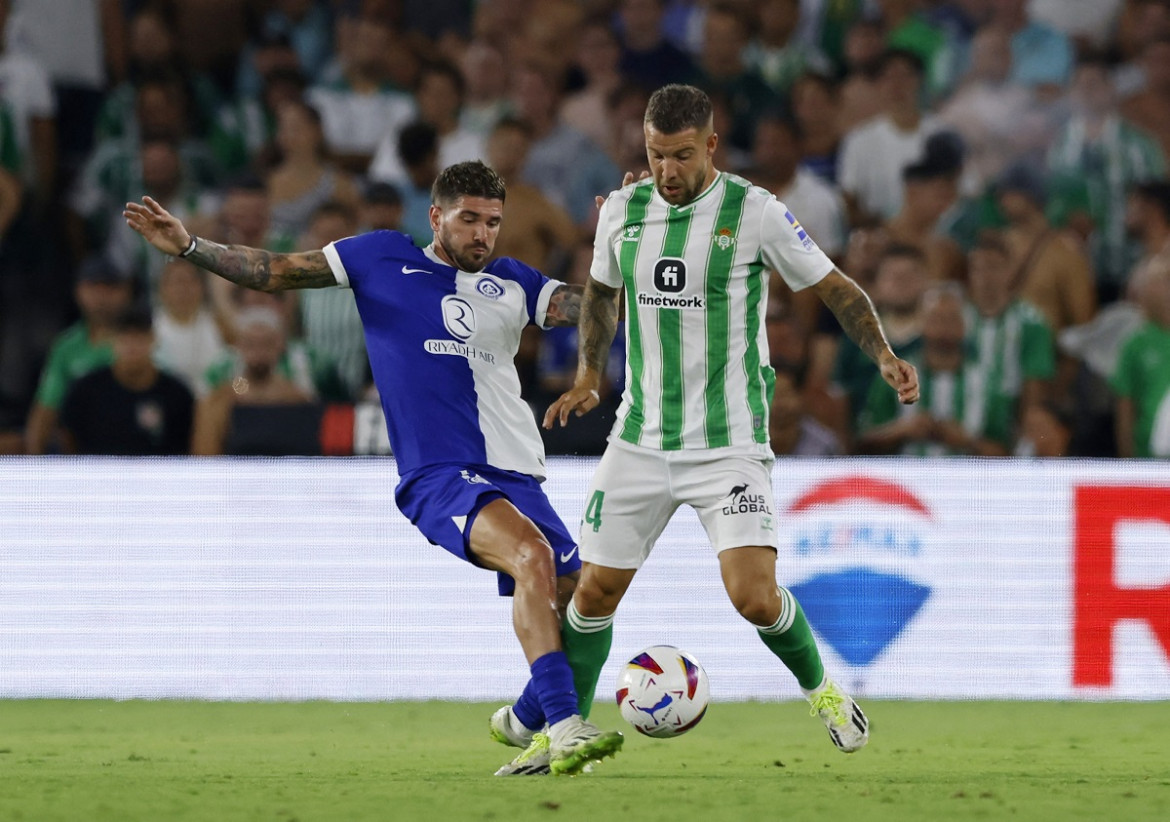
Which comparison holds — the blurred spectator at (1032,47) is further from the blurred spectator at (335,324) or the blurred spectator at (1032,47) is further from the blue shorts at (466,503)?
the blue shorts at (466,503)

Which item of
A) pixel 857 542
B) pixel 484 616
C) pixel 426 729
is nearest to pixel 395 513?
pixel 484 616

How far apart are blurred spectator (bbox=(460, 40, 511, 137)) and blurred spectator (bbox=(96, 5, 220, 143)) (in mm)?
1826

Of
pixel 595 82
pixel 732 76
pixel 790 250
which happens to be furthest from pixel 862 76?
pixel 790 250

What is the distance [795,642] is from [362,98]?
7107 millimetres

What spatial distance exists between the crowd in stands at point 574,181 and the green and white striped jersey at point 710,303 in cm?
314

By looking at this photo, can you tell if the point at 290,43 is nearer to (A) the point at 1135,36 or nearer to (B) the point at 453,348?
(A) the point at 1135,36

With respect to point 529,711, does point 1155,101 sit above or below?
above

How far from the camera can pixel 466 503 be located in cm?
596

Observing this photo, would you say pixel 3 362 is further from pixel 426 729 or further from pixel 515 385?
pixel 515 385

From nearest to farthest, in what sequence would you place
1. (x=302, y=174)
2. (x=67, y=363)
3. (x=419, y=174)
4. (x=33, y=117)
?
(x=67, y=363) < (x=419, y=174) < (x=302, y=174) < (x=33, y=117)

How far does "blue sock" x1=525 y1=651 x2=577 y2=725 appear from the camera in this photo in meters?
5.68

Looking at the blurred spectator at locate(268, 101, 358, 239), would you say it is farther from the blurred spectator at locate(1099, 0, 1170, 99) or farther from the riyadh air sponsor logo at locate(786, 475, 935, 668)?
the blurred spectator at locate(1099, 0, 1170, 99)

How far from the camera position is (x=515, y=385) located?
639 cm

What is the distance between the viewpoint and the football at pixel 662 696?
596 centimetres
